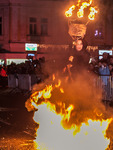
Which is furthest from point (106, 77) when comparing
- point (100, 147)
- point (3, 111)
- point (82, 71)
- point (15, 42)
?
point (15, 42)

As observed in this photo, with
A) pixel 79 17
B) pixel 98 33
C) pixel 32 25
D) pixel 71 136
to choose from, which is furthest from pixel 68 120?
pixel 98 33

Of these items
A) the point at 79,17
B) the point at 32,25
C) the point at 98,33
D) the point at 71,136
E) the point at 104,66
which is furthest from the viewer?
the point at 98,33

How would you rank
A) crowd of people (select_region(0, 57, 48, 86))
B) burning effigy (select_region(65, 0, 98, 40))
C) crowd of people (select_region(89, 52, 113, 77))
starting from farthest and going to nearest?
crowd of people (select_region(0, 57, 48, 86))
crowd of people (select_region(89, 52, 113, 77))
burning effigy (select_region(65, 0, 98, 40))

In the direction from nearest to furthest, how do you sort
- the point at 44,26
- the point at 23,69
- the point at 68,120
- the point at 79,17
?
the point at 68,120 → the point at 79,17 → the point at 23,69 → the point at 44,26

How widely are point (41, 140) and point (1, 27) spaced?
32.0 metres

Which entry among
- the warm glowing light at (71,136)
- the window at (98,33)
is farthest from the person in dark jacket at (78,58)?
the window at (98,33)

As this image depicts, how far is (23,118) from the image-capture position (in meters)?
9.46

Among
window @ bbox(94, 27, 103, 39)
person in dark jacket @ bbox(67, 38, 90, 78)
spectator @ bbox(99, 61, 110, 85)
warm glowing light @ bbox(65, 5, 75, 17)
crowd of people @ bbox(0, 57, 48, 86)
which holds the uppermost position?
warm glowing light @ bbox(65, 5, 75, 17)

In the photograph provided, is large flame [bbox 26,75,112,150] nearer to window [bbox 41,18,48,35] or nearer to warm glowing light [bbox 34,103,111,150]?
warm glowing light [bbox 34,103,111,150]

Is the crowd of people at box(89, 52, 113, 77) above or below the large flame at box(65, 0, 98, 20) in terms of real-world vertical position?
below

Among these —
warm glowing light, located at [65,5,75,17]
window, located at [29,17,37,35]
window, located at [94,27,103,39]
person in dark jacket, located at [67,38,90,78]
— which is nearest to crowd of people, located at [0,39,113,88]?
person in dark jacket, located at [67,38,90,78]

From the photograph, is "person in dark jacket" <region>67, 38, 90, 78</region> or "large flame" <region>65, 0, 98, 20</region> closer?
"person in dark jacket" <region>67, 38, 90, 78</region>

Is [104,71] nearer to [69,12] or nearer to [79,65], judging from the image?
[69,12]

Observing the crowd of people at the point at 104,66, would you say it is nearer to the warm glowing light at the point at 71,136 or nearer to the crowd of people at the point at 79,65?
the crowd of people at the point at 79,65
